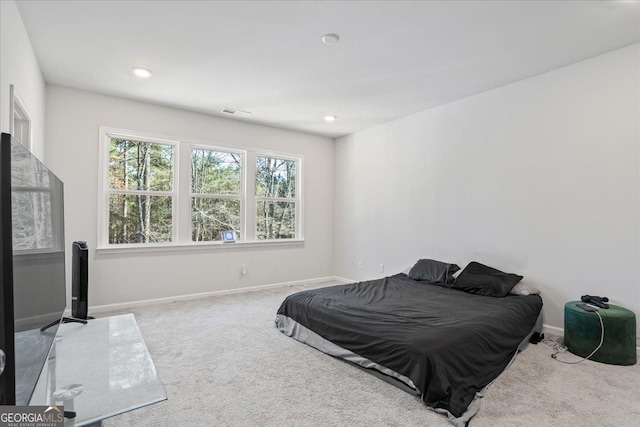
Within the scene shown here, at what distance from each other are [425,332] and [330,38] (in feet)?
7.90

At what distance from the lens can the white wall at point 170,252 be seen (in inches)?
154

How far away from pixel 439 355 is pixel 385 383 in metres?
0.49

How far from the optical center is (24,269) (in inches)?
41.8

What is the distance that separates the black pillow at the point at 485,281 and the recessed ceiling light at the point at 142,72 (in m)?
4.00

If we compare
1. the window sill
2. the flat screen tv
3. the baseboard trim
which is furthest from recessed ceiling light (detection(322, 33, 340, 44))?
the baseboard trim

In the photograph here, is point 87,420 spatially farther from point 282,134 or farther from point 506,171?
point 282,134

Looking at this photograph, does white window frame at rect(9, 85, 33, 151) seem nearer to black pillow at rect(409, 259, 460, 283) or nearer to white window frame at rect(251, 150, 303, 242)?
white window frame at rect(251, 150, 303, 242)

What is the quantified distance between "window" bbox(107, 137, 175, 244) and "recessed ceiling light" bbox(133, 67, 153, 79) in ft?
3.70

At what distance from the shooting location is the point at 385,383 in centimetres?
236

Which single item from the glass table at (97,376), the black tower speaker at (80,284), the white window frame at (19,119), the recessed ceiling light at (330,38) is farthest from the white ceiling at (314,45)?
the glass table at (97,376)

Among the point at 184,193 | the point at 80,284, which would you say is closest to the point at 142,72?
the point at 184,193

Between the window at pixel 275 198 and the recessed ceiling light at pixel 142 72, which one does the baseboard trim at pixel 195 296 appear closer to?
the window at pixel 275 198

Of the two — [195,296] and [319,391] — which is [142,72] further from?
[319,391]

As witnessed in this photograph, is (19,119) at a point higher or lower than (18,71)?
lower
